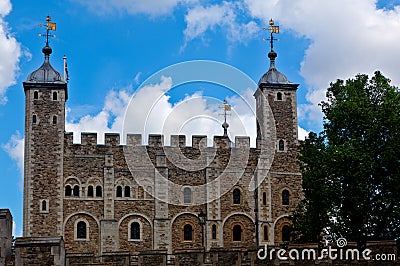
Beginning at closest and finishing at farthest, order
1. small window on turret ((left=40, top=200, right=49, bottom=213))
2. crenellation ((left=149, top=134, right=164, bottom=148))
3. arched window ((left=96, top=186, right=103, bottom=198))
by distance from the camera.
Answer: small window on turret ((left=40, top=200, right=49, bottom=213)), arched window ((left=96, top=186, right=103, bottom=198)), crenellation ((left=149, top=134, right=164, bottom=148))

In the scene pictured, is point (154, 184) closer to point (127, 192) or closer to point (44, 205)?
point (127, 192)

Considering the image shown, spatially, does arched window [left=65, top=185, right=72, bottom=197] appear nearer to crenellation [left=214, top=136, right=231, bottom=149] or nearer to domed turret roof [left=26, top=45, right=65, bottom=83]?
domed turret roof [left=26, top=45, right=65, bottom=83]

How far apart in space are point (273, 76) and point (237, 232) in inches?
388

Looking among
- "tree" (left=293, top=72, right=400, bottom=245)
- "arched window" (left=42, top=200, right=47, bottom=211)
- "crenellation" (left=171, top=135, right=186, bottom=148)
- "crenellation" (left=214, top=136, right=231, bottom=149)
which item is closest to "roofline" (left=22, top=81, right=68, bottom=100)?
"arched window" (left=42, top=200, right=47, bottom=211)

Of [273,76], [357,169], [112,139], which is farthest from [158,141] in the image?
[357,169]

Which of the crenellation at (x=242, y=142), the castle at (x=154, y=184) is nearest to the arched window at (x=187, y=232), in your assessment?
the castle at (x=154, y=184)

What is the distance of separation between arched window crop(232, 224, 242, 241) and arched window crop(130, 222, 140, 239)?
560 centimetres

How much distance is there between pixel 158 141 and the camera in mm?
52219

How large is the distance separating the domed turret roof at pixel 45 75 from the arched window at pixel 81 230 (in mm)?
8375

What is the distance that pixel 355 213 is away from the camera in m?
35.3

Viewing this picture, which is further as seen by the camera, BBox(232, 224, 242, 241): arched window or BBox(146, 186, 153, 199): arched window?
BBox(232, 224, 242, 241): arched window

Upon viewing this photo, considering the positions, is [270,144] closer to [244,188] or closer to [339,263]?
[244,188]

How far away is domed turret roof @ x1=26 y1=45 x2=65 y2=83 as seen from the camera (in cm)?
5197

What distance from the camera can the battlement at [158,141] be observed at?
5144cm
